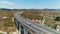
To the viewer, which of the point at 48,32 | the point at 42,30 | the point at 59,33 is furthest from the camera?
the point at 42,30

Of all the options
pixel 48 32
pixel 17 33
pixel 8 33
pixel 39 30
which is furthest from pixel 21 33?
pixel 48 32

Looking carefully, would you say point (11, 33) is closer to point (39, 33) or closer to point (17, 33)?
point (17, 33)

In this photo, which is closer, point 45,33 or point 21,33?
point 45,33

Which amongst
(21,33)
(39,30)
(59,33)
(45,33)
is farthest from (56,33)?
(21,33)

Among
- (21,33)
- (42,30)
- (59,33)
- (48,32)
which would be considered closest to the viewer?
(59,33)

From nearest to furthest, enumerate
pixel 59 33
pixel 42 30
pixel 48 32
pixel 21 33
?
1. pixel 59 33
2. pixel 48 32
3. pixel 42 30
4. pixel 21 33

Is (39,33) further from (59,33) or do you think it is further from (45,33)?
(59,33)

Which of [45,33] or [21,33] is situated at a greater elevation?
[45,33]

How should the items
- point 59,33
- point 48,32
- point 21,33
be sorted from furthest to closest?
point 21,33 < point 48,32 < point 59,33

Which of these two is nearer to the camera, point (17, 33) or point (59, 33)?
point (59, 33)
